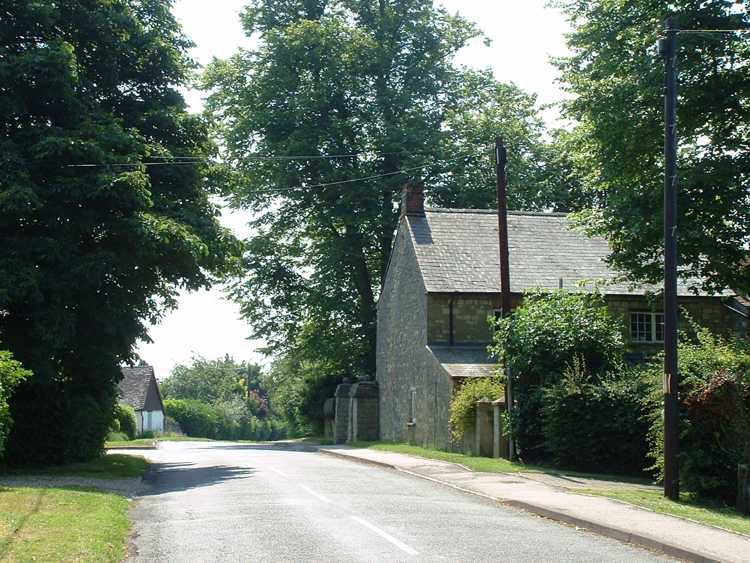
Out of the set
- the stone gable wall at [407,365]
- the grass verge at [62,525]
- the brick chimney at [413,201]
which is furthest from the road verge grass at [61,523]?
the brick chimney at [413,201]

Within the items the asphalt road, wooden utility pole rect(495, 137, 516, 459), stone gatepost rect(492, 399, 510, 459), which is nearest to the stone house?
stone gatepost rect(492, 399, 510, 459)

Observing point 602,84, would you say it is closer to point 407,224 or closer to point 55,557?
point 407,224

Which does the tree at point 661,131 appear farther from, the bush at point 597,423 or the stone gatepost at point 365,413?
the stone gatepost at point 365,413

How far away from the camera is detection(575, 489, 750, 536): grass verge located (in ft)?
48.7

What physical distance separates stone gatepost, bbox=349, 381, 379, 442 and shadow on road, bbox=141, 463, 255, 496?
1714 cm

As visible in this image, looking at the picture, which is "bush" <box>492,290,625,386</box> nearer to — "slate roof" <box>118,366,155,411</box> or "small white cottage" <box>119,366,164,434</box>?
"small white cottage" <box>119,366,164,434</box>

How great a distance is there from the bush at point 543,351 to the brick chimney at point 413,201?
46.2 ft

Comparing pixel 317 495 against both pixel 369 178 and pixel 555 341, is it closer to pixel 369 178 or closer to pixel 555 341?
pixel 555 341

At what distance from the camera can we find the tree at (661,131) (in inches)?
979

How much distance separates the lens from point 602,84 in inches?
1028

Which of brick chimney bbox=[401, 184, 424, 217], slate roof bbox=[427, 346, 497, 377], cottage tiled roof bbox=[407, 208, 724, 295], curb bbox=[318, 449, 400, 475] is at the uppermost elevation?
brick chimney bbox=[401, 184, 424, 217]

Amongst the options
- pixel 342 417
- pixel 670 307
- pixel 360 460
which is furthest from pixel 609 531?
pixel 342 417

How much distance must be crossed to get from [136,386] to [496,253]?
5091 cm

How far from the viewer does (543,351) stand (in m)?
26.5
